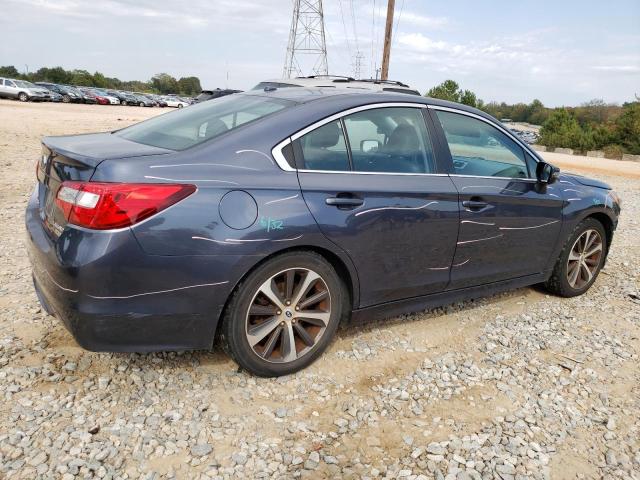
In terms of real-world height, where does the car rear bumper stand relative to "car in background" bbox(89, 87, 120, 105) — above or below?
above

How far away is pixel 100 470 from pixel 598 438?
246cm

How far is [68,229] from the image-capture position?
2.54 m

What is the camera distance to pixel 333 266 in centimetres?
315

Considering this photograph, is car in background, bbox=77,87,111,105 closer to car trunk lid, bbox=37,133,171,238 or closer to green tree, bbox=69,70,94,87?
green tree, bbox=69,70,94,87

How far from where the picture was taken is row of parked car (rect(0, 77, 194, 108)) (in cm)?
4006

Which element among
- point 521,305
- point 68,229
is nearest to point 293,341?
point 68,229

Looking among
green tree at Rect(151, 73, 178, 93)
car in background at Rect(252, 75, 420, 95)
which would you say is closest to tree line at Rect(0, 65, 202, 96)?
green tree at Rect(151, 73, 178, 93)

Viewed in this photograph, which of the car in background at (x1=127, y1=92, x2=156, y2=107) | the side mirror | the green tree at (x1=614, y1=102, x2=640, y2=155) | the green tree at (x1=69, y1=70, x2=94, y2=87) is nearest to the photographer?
the side mirror

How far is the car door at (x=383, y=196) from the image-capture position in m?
3.02

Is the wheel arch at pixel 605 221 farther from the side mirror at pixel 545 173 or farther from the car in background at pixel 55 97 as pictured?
the car in background at pixel 55 97

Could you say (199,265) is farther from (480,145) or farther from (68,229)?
(480,145)

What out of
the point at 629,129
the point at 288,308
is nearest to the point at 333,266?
the point at 288,308

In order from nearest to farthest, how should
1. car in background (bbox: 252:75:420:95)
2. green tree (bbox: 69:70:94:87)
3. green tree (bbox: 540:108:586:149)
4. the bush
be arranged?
car in background (bbox: 252:75:420:95) < the bush < green tree (bbox: 540:108:586:149) < green tree (bbox: 69:70:94:87)

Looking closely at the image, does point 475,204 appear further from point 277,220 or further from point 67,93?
point 67,93
